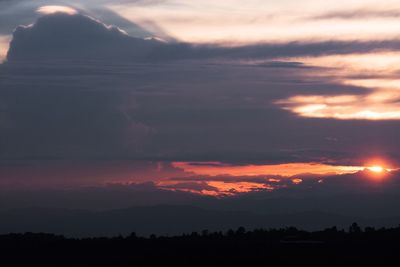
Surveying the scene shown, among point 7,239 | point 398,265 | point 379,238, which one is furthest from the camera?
point 7,239

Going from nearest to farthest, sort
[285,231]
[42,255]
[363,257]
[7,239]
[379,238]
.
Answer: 1. [363,257]
2. [42,255]
3. [379,238]
4. [7,239]
5. [285,231]

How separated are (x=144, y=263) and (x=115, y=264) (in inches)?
98.9

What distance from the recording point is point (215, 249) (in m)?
100

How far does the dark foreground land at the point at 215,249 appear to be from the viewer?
8938cm

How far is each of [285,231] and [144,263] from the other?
41.2 metres

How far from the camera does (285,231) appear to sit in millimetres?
126750

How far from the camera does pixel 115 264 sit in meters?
88.8

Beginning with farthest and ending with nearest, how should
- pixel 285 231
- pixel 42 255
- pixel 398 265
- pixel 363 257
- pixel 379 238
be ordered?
1. pixel 285 231
2. pixel 379 238
3. pixel 42 255
4. pixel 363 257
5. pixel 398 265

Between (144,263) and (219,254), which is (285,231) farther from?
(144,263)

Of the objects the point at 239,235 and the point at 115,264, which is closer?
the point at 115,264

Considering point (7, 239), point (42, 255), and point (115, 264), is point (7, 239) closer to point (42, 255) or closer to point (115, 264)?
point (42, 255)

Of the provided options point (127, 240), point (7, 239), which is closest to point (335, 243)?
point (127, 240)

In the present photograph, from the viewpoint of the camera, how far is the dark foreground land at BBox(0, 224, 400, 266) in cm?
8938

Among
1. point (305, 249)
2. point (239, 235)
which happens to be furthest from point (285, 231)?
point (305, 249)
